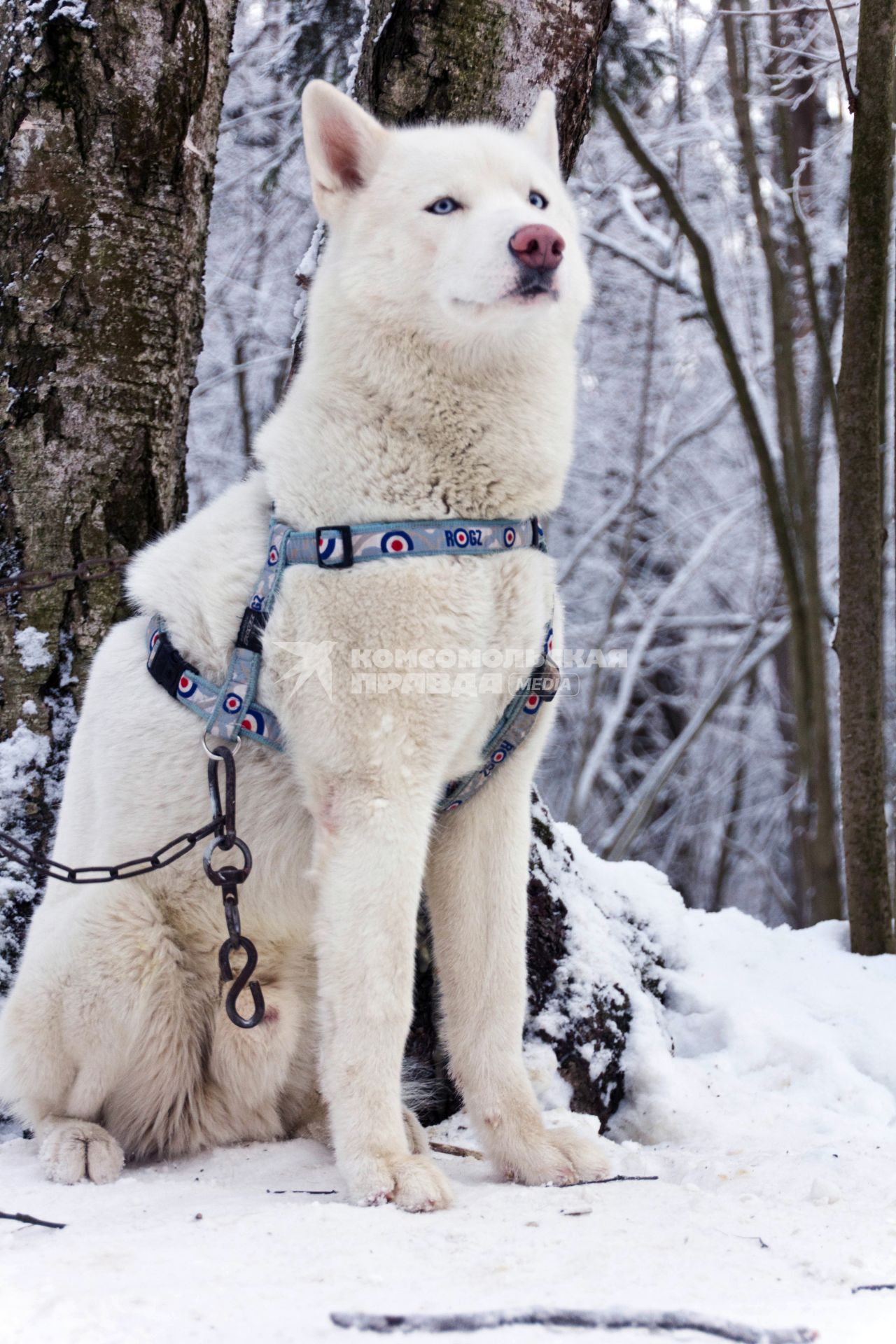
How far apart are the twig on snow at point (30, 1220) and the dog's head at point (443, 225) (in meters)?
1.81

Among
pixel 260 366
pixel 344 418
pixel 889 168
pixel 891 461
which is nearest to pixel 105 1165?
pixel 344 418

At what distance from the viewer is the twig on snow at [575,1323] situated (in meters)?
Answer: 1.47

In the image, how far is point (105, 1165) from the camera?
2.35 metres

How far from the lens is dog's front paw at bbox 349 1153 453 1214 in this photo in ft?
6.76

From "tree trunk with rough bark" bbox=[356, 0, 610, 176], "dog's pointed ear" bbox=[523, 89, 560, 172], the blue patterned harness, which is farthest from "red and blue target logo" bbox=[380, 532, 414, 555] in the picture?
"tree trunk with rough bark" bbox=[356, 0, 610, 176]

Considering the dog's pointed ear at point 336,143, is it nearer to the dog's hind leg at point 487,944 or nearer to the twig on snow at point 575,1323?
the dog's hind leg at point 487,944

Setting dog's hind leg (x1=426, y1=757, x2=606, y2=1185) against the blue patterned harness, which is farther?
dog's hind leg (x1=426, y1=757, x2=606, y2=1185)

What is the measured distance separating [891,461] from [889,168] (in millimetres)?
4954

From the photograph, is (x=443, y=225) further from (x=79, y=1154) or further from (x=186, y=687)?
(x=79, y=1154)

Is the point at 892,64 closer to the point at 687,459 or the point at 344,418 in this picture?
the point at 344,418

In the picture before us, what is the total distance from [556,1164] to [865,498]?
2519 millimetres

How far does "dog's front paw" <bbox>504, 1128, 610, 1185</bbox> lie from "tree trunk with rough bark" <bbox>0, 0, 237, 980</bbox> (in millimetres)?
1577

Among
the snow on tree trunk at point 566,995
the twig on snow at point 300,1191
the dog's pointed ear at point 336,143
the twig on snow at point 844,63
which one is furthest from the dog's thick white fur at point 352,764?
the twig on snow at point 844,63

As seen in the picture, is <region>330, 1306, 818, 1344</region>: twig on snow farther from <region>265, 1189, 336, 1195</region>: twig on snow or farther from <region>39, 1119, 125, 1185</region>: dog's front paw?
<region>39, 1119, 125, 1185</region>: dog's front paw
